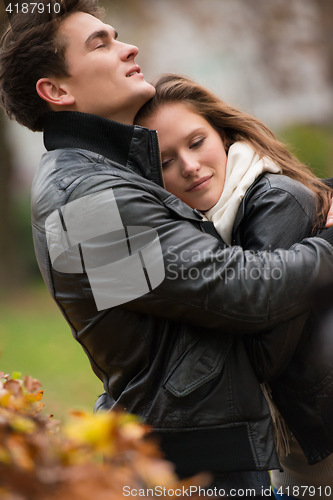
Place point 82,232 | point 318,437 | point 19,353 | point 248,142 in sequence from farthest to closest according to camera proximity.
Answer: point 19,353 < point 248,142 < point 318,437 < point 82,232

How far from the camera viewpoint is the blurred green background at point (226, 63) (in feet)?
34.6

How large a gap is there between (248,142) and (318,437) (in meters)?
1.24

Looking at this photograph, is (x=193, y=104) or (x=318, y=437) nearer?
(x=318, y=437)

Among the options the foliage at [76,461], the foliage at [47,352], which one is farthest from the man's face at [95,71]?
the foliage at [47,352]

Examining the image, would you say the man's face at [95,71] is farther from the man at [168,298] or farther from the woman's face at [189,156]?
the man at [168,298]

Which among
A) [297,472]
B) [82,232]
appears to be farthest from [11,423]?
[297,472]

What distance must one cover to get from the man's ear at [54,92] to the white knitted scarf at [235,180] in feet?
2.28

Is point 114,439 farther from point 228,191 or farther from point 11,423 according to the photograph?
point 228,191

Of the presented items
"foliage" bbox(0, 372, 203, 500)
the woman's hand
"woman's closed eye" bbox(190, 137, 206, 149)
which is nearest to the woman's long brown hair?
"woman's closed eye" bbox(190, 137, 206, 149)

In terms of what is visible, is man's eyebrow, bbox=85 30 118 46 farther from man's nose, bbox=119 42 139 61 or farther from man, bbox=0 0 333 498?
man, bbox=0 0 333 498

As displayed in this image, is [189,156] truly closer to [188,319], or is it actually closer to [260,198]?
[260,198]

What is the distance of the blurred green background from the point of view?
10.5 metres

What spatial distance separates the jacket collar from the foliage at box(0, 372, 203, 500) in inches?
48.2

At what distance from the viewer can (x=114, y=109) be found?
1970 millimetres
